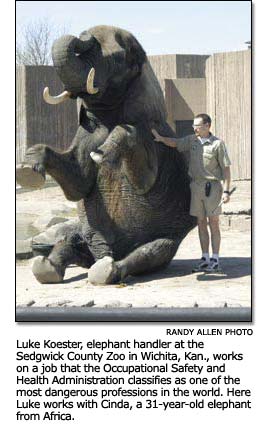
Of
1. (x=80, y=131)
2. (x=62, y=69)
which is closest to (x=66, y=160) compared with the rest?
(x=80, y=131)

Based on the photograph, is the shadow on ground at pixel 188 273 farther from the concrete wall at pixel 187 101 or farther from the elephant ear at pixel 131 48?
the concrete wall at pixel 187 101

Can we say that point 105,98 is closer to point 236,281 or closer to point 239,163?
point 236,281

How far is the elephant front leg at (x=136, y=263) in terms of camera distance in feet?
28.8

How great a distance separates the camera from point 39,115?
933 inches

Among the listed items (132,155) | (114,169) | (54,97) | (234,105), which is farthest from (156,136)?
(234,105)

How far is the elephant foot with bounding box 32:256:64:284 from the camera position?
903cm

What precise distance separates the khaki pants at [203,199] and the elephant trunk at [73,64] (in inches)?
50.7

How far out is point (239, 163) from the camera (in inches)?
746

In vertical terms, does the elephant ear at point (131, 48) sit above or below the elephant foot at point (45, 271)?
above

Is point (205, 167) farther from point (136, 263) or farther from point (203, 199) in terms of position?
point (136, 263)

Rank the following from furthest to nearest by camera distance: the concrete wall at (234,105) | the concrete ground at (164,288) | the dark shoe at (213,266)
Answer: the concrete wall at (234,105) → the dark shoe at (213,266) → the concrete ground at (164,288)

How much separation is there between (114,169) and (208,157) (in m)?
0.84

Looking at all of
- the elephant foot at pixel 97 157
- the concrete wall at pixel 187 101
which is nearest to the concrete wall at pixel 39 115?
the concrete wall at pixel 187 101

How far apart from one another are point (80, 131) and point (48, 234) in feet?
6.42
